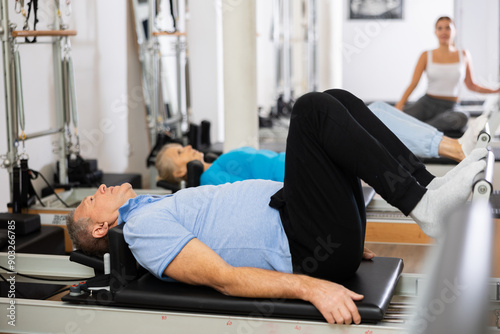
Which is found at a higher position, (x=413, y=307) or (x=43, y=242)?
(x=413, y=307)

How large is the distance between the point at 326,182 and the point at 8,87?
6.78ft

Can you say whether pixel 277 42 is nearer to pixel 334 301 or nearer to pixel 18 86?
pixel 18 86

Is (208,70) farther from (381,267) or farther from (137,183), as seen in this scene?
(381,267)

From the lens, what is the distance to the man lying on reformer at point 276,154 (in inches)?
104

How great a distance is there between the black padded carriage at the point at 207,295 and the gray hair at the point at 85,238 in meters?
0.14

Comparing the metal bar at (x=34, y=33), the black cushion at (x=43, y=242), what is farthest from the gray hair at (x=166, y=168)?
the metal bar at (x=34, y=33)

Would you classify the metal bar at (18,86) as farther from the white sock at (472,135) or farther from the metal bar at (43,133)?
the white sock at (472,135)

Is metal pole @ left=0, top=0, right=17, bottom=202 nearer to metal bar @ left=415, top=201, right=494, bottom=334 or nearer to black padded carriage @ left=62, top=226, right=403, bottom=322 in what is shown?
black padded carriage @ left=62, top=226, right=403, bottom=322

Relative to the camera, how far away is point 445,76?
5340mm

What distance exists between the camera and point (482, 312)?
0.48 meters

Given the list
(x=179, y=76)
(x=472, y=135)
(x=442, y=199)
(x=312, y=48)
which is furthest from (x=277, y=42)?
(x=442, y=199)

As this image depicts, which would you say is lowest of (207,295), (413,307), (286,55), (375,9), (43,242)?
(43,242)

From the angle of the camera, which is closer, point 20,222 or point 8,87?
point 20,222

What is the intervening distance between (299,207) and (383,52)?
9.93 m
